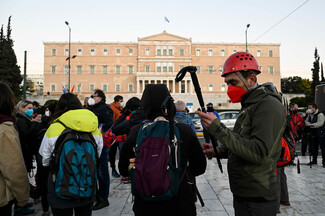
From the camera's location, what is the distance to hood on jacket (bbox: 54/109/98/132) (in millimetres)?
2748

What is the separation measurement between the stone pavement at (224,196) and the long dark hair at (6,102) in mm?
2263

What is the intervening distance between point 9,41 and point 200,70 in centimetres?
4099

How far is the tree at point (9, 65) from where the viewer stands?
1470 inches

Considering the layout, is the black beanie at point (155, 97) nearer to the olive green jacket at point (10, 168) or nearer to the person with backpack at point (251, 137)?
the person with backpack at point (251, 137)

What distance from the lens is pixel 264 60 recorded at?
2547 inches

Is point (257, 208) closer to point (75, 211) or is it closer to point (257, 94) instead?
point (257, 94)

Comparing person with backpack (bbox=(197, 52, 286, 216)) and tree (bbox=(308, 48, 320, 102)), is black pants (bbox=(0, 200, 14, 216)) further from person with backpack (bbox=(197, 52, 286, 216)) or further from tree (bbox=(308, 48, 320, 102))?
tree (bbox=(308, 48, 320, 102))

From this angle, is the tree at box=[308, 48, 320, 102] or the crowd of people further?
the tree at box=[308, 48, 320, 102]

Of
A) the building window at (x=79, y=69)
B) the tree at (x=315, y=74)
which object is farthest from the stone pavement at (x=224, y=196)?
the building window at (x=79, y=69)

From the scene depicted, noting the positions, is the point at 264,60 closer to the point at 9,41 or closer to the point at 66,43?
the point at 66,43

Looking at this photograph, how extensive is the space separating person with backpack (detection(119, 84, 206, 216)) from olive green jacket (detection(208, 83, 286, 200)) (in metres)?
0.32

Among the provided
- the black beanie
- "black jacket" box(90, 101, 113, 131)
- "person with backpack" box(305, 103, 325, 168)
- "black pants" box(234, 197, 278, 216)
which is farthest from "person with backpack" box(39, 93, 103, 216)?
"person with backpack" box(305, 103, 325, 168)

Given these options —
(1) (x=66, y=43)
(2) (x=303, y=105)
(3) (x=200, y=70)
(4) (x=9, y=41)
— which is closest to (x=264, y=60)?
(3) (x=200, y=70)

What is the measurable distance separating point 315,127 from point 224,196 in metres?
4.70
